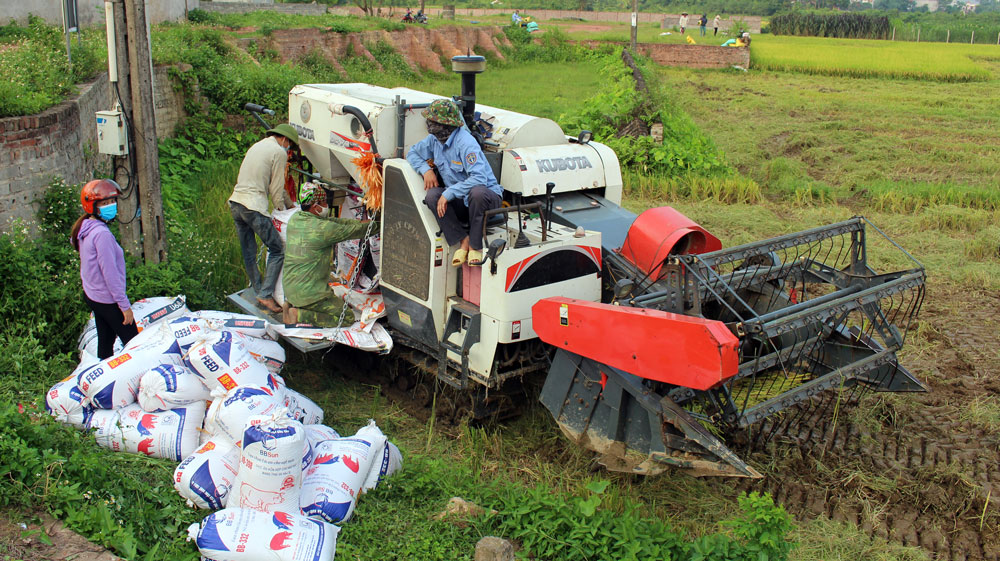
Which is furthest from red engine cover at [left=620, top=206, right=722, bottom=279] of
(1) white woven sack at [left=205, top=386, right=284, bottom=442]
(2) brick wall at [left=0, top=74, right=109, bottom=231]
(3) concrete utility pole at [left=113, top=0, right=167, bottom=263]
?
(2) brick wall at [left=0, top=74, right=109, bottom=231]

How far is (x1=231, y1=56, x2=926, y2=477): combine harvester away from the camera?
16.2 feet

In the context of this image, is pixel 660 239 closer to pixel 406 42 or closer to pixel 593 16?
pixel 406 42

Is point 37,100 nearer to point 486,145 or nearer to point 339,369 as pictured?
point 339,369

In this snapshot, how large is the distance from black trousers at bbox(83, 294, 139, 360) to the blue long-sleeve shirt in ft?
7.70

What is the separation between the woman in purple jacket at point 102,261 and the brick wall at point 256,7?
73.9 feet

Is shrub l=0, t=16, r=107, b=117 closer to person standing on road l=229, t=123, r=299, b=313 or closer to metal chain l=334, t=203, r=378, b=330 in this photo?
person standing on road l=229, t=123, r=299, b=313

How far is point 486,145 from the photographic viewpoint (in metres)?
6.53

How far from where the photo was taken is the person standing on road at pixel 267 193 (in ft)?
23.2

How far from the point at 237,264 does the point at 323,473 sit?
448cm

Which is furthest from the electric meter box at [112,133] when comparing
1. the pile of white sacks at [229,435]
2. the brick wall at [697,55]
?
the brick wall at [697,55]

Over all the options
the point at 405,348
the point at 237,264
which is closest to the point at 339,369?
the point at 405,348

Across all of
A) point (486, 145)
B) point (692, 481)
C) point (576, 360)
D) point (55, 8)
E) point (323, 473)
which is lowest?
point (692, 481)

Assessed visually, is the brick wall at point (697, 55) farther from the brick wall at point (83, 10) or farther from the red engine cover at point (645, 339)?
the red engine cover at point (645, 339)

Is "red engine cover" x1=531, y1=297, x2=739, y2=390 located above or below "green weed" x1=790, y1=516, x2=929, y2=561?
above
